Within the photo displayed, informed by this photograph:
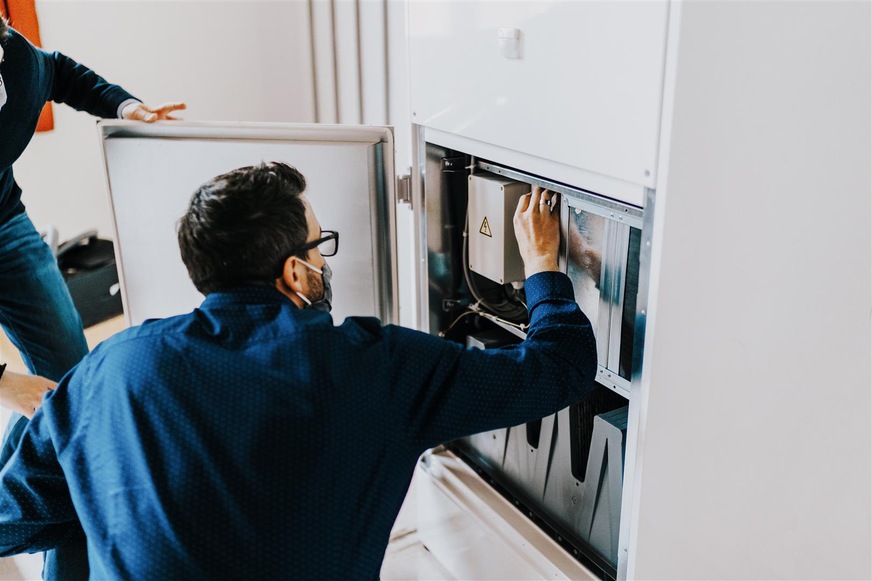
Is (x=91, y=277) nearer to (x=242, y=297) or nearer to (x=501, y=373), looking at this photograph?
(x=242, y=297)

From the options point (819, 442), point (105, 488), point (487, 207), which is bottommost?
point (819, 442)

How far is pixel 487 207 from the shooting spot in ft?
5.06

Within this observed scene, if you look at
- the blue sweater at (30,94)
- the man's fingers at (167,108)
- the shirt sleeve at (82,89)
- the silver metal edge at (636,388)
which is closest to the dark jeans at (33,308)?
the blue sweater at (30,94)

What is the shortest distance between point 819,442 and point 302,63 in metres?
2.11

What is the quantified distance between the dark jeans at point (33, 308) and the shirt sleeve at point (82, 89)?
0.27m

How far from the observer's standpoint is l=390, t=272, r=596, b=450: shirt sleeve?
109 centimetres

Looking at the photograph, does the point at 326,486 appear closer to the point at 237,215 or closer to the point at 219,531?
the point at 219,531

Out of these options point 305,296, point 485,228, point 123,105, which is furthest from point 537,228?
point 123,105

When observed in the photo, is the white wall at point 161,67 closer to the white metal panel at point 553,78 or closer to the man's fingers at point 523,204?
the white metal panel at point 553,78

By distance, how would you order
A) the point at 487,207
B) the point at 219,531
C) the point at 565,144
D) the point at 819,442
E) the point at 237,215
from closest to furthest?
the point at 219,531 < the point at 237,215 < the point at 565,144 < the point at 819,442 < the point at 487,207

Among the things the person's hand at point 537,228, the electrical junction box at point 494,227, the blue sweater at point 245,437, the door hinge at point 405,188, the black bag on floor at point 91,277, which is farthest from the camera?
the black bag on floor at point 91,277

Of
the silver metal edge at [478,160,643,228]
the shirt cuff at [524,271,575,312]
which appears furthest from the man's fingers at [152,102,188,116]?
the shirt cuff at [524,271,575,312]

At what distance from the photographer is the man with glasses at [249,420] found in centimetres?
98

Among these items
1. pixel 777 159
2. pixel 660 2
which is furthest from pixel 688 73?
pixel 777 159
